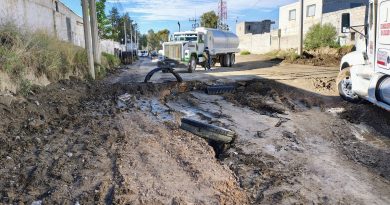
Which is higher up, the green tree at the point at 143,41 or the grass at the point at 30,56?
the green tree at the point at 143,41

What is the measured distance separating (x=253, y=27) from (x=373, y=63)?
59505 millimetres

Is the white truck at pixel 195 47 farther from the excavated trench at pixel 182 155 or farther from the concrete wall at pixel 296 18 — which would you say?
the concrete wall at pixel 296 18

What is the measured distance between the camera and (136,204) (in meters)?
4.04

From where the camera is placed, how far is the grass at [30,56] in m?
9.08

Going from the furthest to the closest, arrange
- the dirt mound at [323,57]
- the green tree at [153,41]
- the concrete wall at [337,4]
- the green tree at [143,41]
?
the green tree at [143,41] → the green tree at [153,41] → the concrete wall at [337,4] → the dirt mound at [323,57]

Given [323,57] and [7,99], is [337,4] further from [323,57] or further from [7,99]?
[7,99]

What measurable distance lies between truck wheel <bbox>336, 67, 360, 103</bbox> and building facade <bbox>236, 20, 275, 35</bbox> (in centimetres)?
5480

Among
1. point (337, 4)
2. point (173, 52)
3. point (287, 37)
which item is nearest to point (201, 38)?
point (173, 52)

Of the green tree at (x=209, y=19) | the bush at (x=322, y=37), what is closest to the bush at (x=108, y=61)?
the bush at (x=322, y=37)

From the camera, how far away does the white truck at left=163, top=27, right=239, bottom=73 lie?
24031mm

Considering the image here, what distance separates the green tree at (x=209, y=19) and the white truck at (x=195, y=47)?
47.8 m

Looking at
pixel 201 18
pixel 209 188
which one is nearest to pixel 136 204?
pixel 209 188

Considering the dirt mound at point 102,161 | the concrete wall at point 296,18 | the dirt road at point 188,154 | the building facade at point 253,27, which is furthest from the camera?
the building facade at point 253,27

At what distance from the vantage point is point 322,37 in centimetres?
2991
